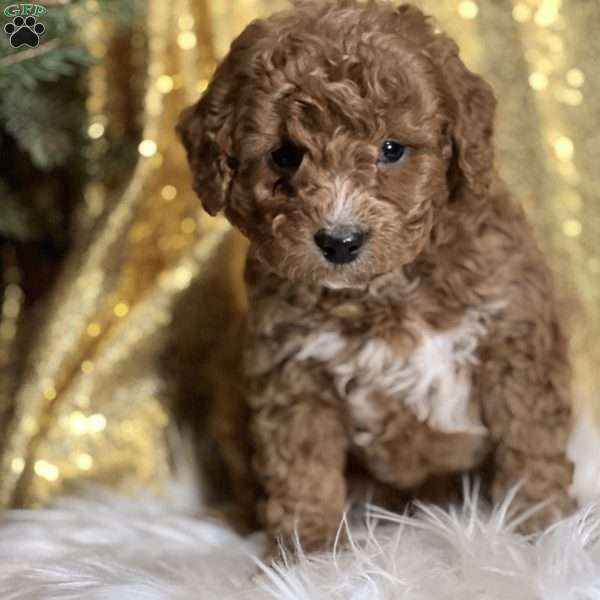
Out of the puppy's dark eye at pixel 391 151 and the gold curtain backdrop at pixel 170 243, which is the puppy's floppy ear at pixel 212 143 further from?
the gold curtain backdrop at pixel 170 243

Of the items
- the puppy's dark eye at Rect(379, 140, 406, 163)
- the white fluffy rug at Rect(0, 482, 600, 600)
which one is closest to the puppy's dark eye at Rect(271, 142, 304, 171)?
the puppy's dark eye at Rect(379, 140, 406, 163)

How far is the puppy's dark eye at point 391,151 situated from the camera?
4.93 ft

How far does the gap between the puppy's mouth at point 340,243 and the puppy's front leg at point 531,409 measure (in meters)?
0.39

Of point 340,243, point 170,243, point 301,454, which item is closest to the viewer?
point 340,243

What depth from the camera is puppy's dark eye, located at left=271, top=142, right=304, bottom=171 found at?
1.52 m

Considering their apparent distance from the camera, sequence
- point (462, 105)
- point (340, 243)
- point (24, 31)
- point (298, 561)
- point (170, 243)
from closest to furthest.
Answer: point (340, 243) → point (462, 105) → point (298, 561) → point (24, 31) → point (170, 243)

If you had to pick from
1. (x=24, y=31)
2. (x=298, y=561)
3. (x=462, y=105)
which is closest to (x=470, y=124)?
(x=462, y=105)

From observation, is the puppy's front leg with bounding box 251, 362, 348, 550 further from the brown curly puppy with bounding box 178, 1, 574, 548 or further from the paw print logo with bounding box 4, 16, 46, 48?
the paw print logo with bounding box 4, 16, 46, 48

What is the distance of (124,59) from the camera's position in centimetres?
227

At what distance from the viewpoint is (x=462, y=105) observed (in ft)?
5.03

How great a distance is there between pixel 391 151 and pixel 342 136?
89mm

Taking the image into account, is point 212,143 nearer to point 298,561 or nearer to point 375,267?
point 375,267

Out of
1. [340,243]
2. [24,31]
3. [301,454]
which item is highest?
[24,31]

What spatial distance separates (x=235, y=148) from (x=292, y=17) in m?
0.23
